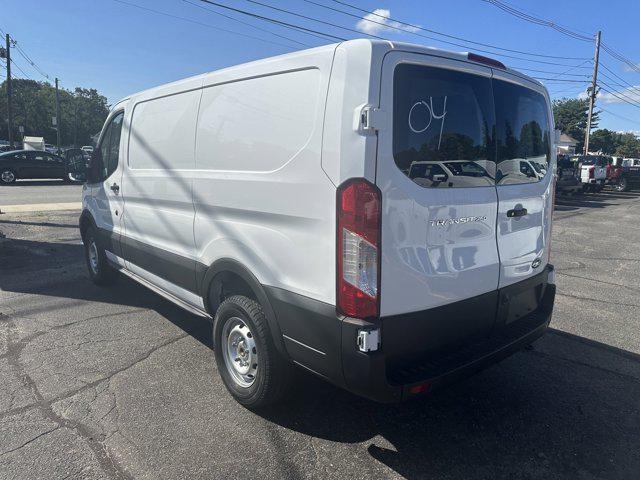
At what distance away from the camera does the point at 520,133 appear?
321 cm

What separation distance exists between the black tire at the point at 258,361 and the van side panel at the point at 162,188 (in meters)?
0.71

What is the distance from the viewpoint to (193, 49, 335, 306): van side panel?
254 cm

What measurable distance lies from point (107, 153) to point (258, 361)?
3.44m

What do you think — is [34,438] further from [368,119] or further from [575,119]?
[575,119]

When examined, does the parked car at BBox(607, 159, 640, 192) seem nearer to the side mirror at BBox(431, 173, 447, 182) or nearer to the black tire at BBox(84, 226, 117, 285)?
the black tire at BBox(84, 226, 117, 285)

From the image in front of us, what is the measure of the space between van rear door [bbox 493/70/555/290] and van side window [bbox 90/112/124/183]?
3786mm

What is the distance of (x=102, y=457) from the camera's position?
2730mm

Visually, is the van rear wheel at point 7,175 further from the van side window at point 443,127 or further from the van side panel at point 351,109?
the van side window at point 443,127

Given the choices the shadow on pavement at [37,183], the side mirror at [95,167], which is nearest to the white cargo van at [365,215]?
the side mirror at [95,167]

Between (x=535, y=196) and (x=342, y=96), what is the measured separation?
1728mm

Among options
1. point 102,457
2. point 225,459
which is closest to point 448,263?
point 225,459

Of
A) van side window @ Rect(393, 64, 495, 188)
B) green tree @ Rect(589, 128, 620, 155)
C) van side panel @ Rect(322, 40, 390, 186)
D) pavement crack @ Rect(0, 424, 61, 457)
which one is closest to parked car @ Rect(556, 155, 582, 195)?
van side window @ Rect(393, 64, 495, 188)

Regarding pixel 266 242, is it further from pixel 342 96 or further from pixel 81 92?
pixel 81 92

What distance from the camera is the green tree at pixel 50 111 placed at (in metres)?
74.9
